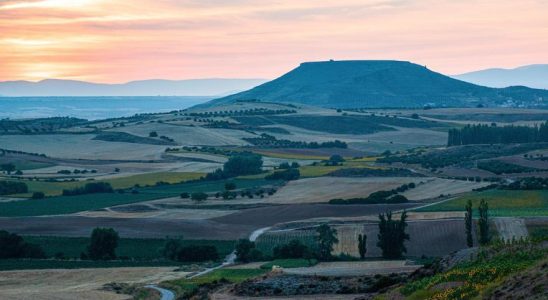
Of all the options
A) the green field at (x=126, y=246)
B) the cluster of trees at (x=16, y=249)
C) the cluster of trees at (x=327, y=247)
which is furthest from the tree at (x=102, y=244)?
the cluster of trees at (x=327, y=247)

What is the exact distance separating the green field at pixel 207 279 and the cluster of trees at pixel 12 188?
6114 centimetres

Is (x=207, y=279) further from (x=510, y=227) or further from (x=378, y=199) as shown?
(x=378, y=199)

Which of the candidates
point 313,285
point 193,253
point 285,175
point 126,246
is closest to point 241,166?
point 285,175

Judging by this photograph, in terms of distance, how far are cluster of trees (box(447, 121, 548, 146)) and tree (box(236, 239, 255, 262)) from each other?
321ft

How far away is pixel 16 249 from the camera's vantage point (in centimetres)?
8156

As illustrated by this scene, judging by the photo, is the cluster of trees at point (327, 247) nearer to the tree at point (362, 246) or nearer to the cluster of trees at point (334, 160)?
the tree at point (362, 246)

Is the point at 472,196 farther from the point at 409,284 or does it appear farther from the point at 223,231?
the point at 409,284

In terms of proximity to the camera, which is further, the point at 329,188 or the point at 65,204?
the point at 329,188

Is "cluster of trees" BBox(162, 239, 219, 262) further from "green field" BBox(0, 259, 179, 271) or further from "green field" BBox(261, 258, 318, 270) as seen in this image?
"green field" BBox(261, 258, 318, 270)

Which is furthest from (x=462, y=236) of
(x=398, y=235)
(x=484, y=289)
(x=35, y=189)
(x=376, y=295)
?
(x=35, y=189)

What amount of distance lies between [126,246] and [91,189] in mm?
39266

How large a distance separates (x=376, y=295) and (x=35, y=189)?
9098 cm

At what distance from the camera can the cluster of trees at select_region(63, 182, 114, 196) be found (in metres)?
123

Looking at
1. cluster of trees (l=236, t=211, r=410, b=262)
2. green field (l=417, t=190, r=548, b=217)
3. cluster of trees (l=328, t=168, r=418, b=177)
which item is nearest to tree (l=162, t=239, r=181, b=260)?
cluster of trees (l=236, t=211, r=410, b=262)
